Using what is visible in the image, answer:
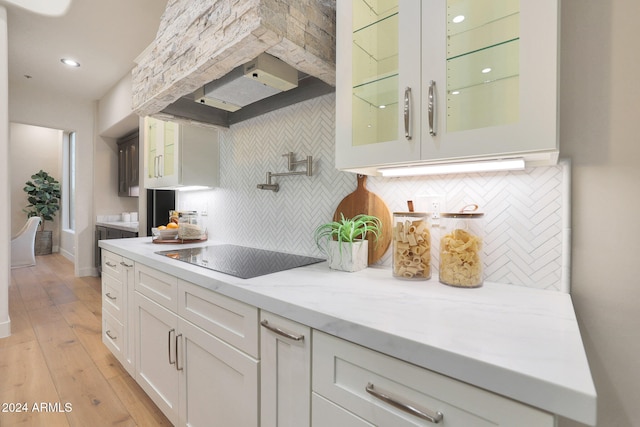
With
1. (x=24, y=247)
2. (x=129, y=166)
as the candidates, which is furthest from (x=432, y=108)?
(x=24, y=247)

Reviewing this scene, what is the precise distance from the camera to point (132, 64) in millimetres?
3656

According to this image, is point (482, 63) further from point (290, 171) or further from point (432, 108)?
point (290, 171)

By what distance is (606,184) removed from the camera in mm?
928

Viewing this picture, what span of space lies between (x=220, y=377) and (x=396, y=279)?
80 centimetres

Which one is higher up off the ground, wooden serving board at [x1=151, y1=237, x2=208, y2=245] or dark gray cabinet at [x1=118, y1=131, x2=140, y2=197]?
dark gray cabinet at [x1=118, y1=131, x2=140, y2=197]

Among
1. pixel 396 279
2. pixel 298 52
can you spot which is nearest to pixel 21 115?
pixel 298 52

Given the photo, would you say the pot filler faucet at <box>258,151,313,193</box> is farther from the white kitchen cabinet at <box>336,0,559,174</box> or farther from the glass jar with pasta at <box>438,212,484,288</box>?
the glass jar with pasta at <box>438,212,484,288</box>

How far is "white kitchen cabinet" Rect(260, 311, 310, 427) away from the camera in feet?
2.83

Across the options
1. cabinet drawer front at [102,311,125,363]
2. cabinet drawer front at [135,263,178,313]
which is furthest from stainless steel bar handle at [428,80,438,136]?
cabinet drawer front at [102,311,125,363]

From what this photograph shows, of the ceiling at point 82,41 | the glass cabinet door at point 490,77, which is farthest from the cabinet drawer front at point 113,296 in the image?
the ceiling at point 82,41

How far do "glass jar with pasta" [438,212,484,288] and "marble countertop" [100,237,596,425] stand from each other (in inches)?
1.7

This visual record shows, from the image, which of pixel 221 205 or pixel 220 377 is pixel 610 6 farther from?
pixel 221 205

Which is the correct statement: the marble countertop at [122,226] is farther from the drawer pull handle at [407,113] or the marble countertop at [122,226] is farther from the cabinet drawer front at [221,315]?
the drawer pull handle at [407,113]

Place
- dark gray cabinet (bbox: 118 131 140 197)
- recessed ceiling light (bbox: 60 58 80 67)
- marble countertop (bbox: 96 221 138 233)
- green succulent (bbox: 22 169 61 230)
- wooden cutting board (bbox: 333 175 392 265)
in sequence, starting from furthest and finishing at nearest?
1. green succulent (bbox: 22 169 61 230)
2. dark gray cabinet (bbox: 118 131 140 197)
3. marble countertop (bbox: 96 221 138 233)
4. recessed ceiling light (bbox: 60 58 80 67)
5. wooden cutting board (bbox: 333 175 392 265)
